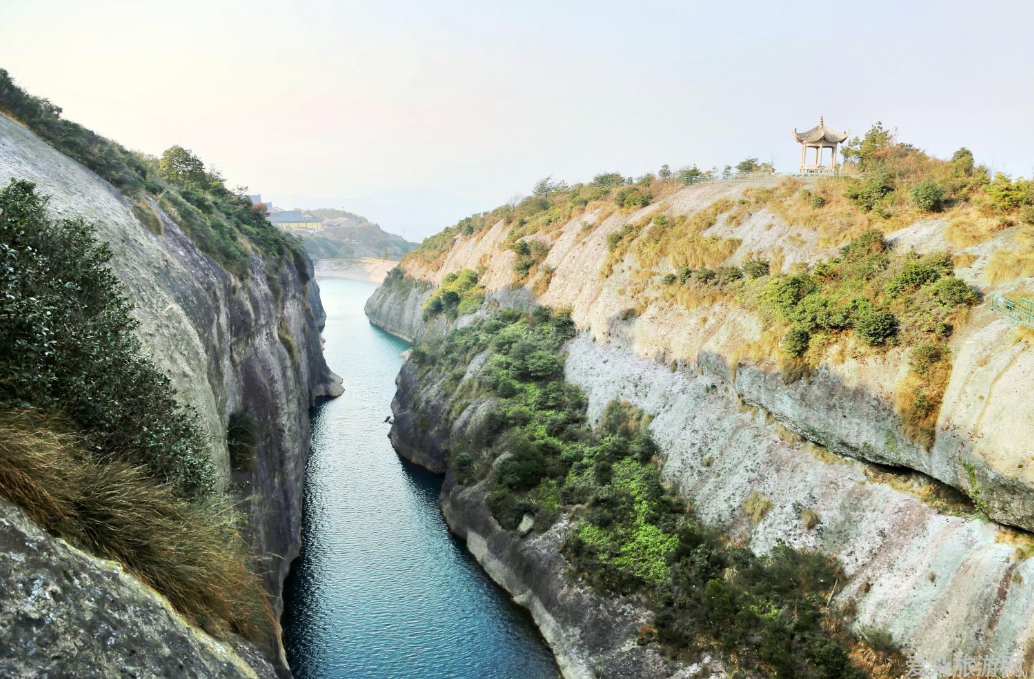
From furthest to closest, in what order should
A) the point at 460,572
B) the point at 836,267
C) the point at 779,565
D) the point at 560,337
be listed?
the point at 560,337
the point at 460,572
the point at 836,267
the point at 779,565

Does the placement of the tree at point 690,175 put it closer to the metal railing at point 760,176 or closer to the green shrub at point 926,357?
the metal railing at point 760,176

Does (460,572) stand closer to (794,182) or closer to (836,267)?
(836,267)

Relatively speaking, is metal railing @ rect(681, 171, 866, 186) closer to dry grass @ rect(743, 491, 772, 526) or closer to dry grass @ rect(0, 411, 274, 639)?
dry grass @ rect(743, 491, 772, 526)

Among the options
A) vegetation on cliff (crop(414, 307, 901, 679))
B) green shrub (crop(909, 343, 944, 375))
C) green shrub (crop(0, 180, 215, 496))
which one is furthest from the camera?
green shrub (crop(909, 343, 944, 375))

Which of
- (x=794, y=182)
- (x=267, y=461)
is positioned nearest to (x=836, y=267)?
(x=794, y=182)

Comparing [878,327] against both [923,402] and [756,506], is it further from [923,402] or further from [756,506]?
[756,506]

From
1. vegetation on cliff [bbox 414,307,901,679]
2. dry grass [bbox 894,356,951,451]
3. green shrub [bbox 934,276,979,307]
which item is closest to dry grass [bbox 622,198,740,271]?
vegetation on cliff [bbox 414,307,901,679]
